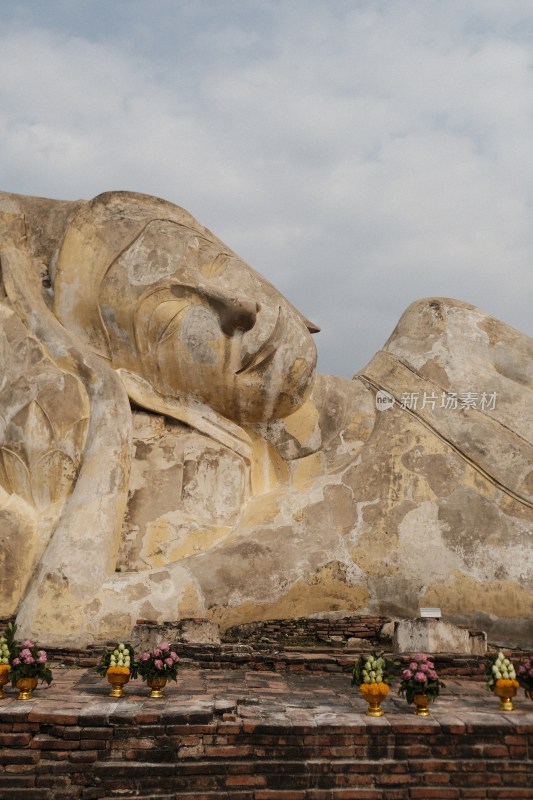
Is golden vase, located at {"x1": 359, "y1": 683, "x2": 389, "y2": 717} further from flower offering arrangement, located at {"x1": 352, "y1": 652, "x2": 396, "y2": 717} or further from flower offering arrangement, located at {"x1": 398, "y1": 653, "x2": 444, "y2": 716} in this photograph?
flower offering arrangement, located at {"x1": 398, "y1": 653, "x2": 444, "y2": 716}

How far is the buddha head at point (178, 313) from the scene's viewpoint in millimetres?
8867

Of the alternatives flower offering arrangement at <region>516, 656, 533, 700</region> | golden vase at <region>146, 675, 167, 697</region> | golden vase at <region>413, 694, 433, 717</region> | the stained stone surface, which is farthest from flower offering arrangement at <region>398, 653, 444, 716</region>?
the stained stone surface

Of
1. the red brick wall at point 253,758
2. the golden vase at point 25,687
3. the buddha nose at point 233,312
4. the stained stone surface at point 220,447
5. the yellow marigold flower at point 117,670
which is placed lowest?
the red brick wall at point 253,758

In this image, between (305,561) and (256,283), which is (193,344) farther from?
(305,561)

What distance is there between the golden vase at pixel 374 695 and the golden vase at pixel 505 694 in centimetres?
69

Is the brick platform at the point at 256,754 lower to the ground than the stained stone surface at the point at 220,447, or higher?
lower

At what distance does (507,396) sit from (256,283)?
2.98m

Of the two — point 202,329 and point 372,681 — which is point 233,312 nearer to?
point 202,329

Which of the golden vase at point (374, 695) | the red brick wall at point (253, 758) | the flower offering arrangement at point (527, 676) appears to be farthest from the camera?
the flower offering arrangement at point (527, 676)

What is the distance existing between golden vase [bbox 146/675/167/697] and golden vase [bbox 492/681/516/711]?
2.00 meters

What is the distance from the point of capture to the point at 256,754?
445 cm

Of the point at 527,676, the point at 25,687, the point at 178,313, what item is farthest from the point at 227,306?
the point at 527,676

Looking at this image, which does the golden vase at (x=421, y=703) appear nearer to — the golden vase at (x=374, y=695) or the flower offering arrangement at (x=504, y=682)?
the golden vase at (x=374, y=695)

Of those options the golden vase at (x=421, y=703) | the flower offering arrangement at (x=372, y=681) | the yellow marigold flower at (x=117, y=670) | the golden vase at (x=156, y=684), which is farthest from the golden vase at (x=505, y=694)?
the yellow marigold flower at (x=117, y=670)
